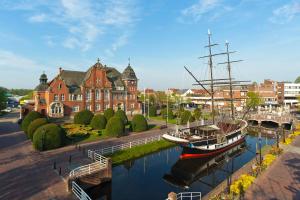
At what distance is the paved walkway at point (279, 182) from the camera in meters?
17.0

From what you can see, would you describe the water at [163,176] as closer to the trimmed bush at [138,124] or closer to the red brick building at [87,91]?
the trimmed bush at [138,124]

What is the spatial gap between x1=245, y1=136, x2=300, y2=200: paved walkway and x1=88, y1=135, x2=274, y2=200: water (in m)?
3.35

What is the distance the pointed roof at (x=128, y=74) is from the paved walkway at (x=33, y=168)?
35.8 meters

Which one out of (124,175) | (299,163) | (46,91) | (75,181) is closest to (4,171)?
(75,181)

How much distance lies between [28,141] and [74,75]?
30.2 m

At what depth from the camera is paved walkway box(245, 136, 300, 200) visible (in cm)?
1703

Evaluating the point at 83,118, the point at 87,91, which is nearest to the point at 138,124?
the point at 83,118

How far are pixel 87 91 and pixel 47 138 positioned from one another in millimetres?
31650

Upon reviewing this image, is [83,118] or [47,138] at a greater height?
[83,118]

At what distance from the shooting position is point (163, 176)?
25.8 metres

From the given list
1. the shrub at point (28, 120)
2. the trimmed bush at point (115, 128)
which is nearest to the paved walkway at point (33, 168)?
the trimmed bush at point (115, 128)

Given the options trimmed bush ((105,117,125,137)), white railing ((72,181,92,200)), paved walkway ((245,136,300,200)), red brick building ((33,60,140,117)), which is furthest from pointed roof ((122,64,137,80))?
white railing ((72,181,92,200))

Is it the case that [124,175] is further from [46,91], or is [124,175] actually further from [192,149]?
[46,91]

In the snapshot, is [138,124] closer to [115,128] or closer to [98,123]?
[115,128]
